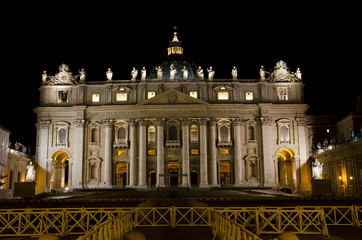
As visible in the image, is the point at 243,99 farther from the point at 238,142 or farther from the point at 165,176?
the point at 165,176

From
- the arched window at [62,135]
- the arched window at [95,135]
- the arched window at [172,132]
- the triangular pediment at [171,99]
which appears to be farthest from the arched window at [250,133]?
the arched window at [62,135]

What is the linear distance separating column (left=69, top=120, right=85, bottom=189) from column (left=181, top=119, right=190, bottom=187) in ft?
58.0

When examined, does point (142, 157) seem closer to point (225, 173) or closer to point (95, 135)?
point (95, 135)

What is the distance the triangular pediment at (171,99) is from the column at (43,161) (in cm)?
1792

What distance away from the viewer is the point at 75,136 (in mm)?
73062

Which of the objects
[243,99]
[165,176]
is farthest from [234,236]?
[243,99]

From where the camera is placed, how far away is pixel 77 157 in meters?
71.9

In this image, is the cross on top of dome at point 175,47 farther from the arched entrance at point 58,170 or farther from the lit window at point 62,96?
the arched entrance at point 58,170

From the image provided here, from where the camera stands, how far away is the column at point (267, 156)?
7112cm

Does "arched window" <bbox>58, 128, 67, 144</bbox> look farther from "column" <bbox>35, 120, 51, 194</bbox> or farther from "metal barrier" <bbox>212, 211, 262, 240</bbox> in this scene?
"metal barrier" <bbox>212, 211, 262, 240</bbox>

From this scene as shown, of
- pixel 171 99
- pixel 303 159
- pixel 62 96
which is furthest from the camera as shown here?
pixel 62 96

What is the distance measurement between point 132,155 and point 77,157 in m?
9.61

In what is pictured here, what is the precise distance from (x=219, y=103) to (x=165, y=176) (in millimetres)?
16023

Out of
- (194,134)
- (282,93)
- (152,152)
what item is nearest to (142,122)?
(152,152)
